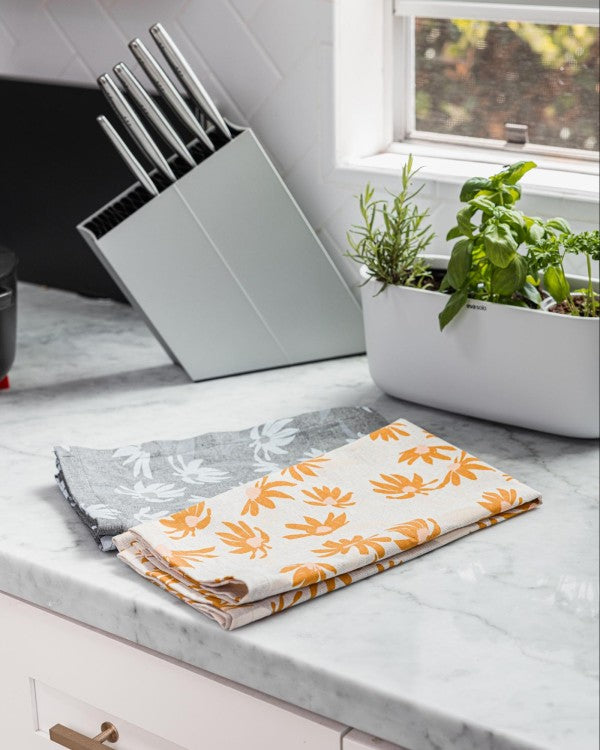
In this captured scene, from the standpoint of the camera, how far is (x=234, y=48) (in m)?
1.43

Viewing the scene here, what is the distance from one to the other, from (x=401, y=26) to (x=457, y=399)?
542 millimetres

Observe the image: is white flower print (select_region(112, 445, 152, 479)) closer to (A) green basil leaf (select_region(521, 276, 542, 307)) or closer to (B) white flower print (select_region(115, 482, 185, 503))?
(B) white flower print (select_region(115, 482, 185, 503))

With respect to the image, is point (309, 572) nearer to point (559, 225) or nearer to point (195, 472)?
point (195, 472)

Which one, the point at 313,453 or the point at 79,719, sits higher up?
the point at 313,453

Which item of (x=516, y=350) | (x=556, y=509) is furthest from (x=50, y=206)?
(x=556, y=509)

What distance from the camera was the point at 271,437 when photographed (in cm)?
112

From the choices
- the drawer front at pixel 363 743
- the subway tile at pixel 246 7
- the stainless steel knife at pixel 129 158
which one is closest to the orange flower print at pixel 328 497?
the drawer front at pixel 363 743

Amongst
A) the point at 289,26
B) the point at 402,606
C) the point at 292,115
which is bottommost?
the point at 402,606

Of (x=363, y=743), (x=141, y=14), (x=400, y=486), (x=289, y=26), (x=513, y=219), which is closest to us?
(x=363, y=743)

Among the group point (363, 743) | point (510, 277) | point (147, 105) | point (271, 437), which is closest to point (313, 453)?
point (271, 437)

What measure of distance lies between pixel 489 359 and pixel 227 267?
36 centimetres

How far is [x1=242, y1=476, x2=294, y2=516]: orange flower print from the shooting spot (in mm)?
954

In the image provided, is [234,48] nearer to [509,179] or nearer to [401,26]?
[401,26]

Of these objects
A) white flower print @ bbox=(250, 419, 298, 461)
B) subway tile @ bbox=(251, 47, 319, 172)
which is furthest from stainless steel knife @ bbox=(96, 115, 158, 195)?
white flower print @ bbox=(250, 419, 298, 461)
